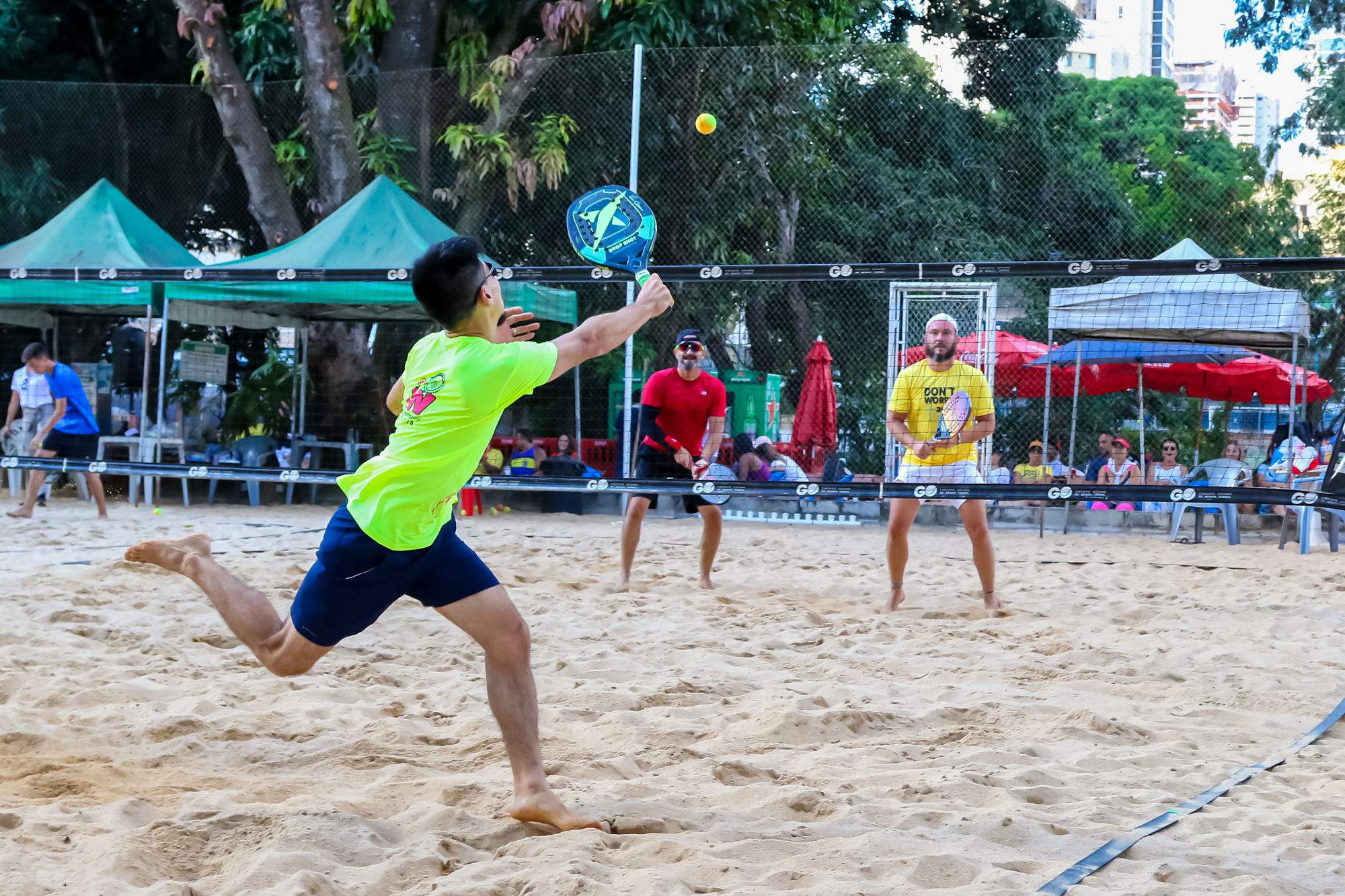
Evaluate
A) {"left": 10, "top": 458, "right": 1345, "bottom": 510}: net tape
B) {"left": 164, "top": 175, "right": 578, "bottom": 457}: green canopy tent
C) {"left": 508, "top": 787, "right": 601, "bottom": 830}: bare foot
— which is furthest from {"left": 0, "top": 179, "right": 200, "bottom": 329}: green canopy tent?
{"left": 508, "top": 787, "right": 601, "bottom": 830}: bare foot

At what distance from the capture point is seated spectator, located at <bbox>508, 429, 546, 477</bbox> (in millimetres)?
10359

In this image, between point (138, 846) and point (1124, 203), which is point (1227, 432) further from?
point (138, 846)

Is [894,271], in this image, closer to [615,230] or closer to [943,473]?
[943,473]

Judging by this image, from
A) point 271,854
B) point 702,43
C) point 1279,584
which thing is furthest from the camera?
point 702,43

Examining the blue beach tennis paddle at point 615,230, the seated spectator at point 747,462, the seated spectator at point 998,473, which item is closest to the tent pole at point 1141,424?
the seated spectator at point 998,473

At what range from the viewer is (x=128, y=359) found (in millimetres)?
12336

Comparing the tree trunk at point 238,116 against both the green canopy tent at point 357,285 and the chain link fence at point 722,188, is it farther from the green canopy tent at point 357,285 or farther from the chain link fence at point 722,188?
the green canopy tent at point 357,285

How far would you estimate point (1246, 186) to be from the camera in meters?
12.6

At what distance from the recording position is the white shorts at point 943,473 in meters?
5.84

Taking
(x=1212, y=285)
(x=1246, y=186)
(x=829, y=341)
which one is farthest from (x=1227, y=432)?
(x=829, y=341)

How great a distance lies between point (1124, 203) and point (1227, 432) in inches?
131

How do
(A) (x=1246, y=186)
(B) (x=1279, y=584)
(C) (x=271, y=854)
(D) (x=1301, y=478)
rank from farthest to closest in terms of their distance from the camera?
(A) (x=1246, y=186)
(D) (x=1301, y=478)
(B) (x=1279, y=584)
(C) (x=271, y=854)

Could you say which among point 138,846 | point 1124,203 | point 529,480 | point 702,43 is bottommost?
point 138,846

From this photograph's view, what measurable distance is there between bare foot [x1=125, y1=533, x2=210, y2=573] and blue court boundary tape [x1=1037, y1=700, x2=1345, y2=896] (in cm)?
219
